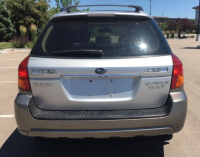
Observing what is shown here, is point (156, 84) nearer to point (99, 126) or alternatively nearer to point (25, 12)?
point (99, 126)

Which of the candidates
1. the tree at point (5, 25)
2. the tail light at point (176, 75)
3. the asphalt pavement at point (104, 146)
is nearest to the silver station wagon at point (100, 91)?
the tail light at point (176, 75)

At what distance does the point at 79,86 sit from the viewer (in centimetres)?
270

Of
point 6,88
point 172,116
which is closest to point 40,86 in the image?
point 172,116

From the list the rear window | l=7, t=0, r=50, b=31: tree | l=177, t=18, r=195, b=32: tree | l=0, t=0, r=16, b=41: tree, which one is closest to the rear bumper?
the rear window

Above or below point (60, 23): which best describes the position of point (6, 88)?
below

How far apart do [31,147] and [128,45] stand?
200cm

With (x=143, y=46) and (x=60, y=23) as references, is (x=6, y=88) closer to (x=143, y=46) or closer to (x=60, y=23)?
(x=60, y=23)

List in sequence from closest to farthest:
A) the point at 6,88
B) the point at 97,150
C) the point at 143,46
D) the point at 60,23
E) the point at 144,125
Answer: the point at 144,125 < the point at 143,46 < the point at 60,23 < the point at 97,150 < the point at 6,88

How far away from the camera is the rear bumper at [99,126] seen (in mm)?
2613

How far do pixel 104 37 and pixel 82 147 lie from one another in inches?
62.3

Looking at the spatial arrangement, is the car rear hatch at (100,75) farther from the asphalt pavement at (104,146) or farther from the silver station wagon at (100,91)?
the asphalt pavement at (104,146)

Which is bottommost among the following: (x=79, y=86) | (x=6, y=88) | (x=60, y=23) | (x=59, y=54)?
(x=6, y=88)

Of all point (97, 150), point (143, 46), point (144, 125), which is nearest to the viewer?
point (144, 125)

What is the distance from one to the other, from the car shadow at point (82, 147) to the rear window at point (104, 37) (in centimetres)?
138
